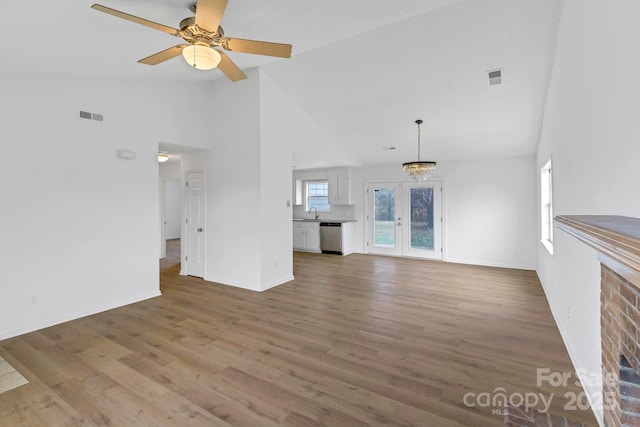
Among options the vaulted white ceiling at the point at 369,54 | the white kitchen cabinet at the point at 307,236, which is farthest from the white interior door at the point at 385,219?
the vaulted white ceiling at the point at 369,54

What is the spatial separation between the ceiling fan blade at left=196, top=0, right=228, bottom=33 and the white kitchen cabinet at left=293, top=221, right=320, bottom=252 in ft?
21.5

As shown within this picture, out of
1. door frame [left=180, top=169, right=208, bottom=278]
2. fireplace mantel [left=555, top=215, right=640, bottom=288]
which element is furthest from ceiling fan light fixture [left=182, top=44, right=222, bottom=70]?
door frame [left=180, top=169, right=208, bottom=278]

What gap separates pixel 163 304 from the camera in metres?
4.25

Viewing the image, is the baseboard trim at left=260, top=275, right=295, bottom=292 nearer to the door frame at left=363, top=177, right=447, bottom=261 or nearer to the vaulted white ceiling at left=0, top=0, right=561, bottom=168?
the vaulted white ceiling at left=0, top=0, right=561, bottom=168

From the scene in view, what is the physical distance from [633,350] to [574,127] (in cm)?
187

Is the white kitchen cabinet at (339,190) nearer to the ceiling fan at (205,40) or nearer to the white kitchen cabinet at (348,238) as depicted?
the white kitchen cabinet at (348,238)

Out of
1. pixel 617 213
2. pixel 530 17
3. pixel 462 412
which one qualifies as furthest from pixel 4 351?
pixel 530 17

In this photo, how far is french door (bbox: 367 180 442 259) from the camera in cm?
743

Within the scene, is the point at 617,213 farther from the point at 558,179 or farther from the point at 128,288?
the point at 128,288

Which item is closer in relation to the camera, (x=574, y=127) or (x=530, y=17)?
(x=574, y=127)

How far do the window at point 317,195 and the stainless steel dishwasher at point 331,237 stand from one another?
95 centimetres

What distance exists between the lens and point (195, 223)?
5.62 meters

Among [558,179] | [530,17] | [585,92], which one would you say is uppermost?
[530,17]

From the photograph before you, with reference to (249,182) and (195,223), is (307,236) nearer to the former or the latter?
(195,223)
